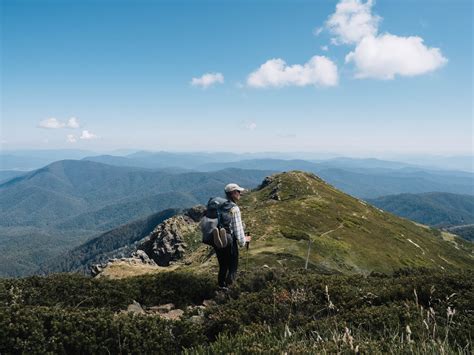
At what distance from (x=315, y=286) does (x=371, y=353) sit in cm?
646

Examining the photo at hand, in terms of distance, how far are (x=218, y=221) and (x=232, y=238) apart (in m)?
0.84

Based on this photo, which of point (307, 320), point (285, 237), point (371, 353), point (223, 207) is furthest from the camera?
point (285, 237)

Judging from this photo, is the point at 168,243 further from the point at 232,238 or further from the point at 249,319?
the point at 249,319

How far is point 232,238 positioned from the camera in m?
13.6

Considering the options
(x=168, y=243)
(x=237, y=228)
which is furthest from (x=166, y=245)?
(x=237, y=228)

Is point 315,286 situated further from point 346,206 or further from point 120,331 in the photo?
point 346,206

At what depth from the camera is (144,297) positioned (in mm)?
14258

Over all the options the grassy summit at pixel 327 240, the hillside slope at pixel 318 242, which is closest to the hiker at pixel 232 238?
the hillside slope at pixel 318 242

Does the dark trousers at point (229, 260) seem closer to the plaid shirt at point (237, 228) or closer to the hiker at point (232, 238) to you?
the hiker at point (232, 238)

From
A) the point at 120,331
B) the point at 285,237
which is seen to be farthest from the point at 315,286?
the point at 285,237

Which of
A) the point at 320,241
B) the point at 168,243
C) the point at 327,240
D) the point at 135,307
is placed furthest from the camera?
the point at 168,243

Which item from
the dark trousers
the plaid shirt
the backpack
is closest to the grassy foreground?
the dark trousers

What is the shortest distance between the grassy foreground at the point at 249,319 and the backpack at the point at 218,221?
1.77 meters

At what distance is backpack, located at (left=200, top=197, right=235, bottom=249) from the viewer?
13305 mm
